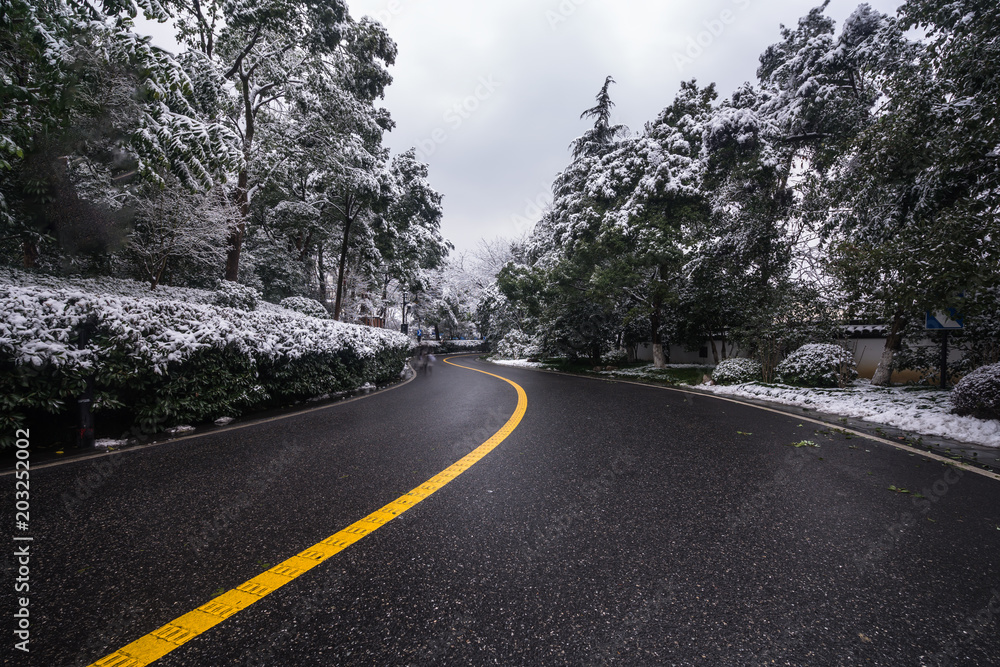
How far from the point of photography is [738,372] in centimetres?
1166

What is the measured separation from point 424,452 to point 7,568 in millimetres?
2765

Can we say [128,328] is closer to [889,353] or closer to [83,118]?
[83,118]

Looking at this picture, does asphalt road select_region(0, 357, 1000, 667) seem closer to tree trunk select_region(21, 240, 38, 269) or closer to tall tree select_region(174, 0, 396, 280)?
tree trunk select_region(21, 240, 38, 269)

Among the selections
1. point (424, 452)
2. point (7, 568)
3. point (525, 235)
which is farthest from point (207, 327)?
point (525, 235)

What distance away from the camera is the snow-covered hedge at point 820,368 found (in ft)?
32.1

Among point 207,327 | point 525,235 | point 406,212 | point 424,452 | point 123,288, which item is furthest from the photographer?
point 525,235

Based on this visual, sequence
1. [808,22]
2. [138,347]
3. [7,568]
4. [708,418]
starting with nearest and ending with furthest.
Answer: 1. [7,568]
2. [138,347]
3. [708,418]
4. [808,22]

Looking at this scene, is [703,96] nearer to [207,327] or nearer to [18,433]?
[207,327]

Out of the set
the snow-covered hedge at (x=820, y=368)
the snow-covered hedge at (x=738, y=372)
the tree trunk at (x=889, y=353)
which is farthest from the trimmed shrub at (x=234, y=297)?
the tree trunk at (x=889, y=353)

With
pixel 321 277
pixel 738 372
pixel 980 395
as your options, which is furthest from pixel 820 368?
pixel 321 277

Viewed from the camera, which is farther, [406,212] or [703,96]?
[406,212]

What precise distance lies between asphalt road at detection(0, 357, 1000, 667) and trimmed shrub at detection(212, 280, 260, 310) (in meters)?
8.30

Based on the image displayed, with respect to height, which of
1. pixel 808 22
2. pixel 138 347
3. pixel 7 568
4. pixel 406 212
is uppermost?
pixel 808 22

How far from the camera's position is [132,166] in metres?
9.71
